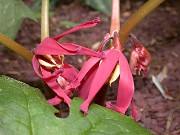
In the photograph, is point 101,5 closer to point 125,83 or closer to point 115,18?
point 115,18

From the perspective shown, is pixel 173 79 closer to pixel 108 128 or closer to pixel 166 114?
pixel 166 114

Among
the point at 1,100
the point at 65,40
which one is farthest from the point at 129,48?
the point at 1,100

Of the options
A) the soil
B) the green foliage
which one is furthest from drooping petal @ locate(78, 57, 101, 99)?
the green foliage

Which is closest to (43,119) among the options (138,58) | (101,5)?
(138,58)

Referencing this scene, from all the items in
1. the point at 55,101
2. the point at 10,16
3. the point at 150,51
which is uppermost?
the point at 10,16

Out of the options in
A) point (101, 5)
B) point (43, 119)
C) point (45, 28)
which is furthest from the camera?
point (101, 5)

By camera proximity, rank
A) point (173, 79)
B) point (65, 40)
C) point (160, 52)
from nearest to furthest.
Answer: point (173, 79) → point (160, 52) → point (65, 40)

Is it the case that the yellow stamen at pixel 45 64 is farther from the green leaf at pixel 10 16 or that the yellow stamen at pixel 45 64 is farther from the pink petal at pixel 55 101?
the green leaf at pixel 10 16

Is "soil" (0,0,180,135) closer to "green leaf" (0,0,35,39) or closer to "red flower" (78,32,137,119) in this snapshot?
"green leaf" (0,0,35,39)
